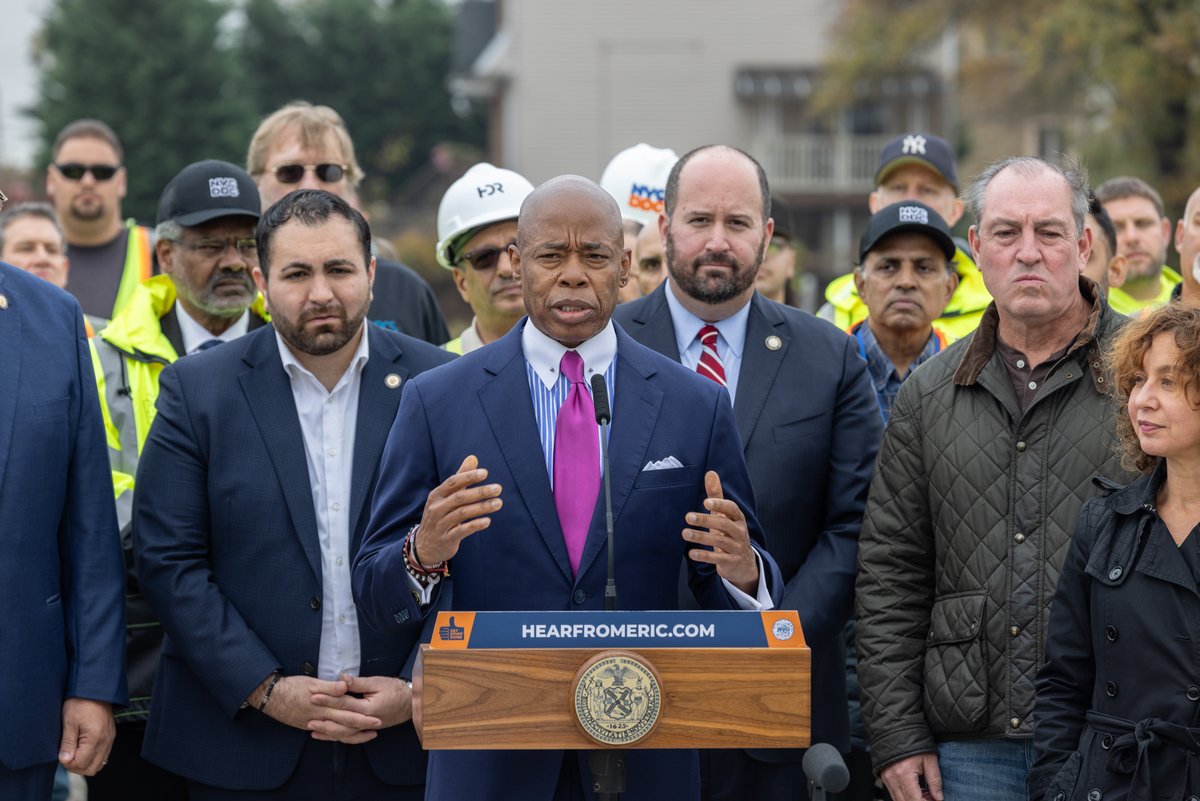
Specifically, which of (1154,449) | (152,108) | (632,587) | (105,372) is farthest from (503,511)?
(152,108)

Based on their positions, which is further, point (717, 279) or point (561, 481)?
point (717, 279)

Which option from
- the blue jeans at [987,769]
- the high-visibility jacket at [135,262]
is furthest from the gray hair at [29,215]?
the blue jeans at [987,769]

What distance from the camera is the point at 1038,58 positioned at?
26.0 meters

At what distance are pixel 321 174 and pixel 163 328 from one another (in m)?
1.22

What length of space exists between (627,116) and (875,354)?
33926 mm

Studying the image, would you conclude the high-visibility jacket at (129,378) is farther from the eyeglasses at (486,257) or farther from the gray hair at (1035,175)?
the gray hair at (1035,175)

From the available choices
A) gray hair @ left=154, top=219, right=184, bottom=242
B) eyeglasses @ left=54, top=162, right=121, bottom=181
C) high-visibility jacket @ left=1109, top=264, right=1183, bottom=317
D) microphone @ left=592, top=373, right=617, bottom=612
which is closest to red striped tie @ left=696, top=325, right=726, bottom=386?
microphone @ left=592, top=373, right=617, bottom=612

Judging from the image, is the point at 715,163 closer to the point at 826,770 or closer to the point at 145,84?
the point at 826,770

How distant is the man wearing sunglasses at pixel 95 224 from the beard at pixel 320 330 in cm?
350

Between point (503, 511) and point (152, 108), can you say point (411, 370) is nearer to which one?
point (503, 511)

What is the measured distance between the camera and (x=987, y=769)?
15.0ft

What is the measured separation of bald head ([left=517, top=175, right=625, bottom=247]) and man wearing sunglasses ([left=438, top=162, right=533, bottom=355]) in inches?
80.3

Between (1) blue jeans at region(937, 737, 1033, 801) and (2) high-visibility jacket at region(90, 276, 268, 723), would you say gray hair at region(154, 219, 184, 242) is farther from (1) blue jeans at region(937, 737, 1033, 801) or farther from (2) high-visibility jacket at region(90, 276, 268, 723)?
(1) blue jeans at region(937, 737, 1033, 801)

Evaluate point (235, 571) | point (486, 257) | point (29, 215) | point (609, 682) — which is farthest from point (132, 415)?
point (609, 682)
